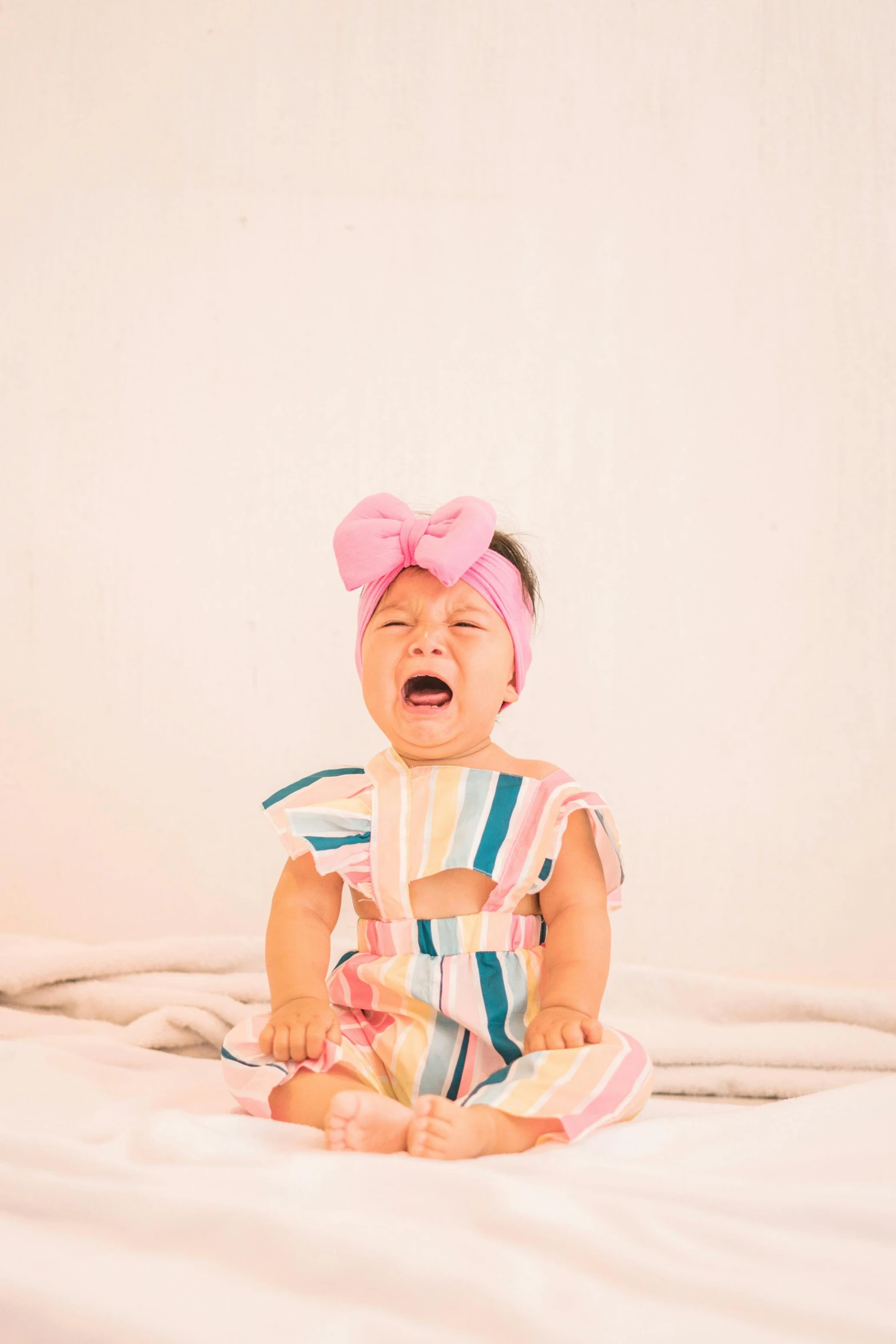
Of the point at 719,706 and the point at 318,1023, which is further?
the point at 719,706

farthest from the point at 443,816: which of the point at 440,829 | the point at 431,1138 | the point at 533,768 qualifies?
the point at 431,1138

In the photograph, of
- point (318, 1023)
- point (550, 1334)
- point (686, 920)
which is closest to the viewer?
point (550, 1334)

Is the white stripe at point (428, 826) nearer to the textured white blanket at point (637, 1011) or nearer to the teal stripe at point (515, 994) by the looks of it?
the teal stripe at point (515, 994)

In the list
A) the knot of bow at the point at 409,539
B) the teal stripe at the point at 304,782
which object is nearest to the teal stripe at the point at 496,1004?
the teal stripe at the point at 304,782

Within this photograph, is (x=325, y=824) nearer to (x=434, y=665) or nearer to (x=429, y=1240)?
(x=434, y=665)

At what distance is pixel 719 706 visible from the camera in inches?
60.5

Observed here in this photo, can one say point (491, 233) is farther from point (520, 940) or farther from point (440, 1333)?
point (440, 1333)

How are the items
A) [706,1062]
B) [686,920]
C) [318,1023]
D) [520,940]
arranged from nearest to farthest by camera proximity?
[318,1023] < [520,940] < [706,1062] < [686,920]

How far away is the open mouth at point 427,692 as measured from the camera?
1.05 m

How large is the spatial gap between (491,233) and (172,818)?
0.94 metres

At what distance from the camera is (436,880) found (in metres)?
1.01

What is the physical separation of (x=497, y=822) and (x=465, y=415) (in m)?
0.74

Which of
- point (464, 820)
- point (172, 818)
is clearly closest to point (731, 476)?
point (464, 820)

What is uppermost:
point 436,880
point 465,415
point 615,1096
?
point 465,415
